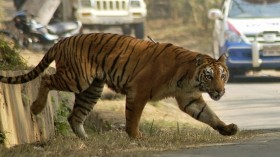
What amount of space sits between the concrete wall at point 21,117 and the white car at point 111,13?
Result: 18134mm

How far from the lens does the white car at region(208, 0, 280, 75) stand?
2120 cm

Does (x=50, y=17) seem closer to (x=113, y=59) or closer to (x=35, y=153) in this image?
(x=113, y=59)

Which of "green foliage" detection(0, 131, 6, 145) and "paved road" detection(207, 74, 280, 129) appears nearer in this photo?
"green foliage" detection(0, 131, 6, 145)

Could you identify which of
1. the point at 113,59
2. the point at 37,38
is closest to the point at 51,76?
the point at 113,59

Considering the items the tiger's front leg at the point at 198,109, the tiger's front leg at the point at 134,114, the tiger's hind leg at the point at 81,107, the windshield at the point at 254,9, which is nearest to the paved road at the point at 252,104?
the windshield at the point at 254,9

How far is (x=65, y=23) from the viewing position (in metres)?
27.3

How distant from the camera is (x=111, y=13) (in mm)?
29828

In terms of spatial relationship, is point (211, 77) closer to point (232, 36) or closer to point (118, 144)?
point (118, 144)

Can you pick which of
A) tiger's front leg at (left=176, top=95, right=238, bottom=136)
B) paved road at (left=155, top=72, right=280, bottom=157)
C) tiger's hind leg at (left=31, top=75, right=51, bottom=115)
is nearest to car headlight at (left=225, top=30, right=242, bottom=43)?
paved road at (left=155, top=72, right=280, bottom=157)

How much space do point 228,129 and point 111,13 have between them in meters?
19.4

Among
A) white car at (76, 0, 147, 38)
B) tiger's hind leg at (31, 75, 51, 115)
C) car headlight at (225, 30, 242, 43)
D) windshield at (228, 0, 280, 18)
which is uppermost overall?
tiger's hind leg at (31, 75, 51, 115)

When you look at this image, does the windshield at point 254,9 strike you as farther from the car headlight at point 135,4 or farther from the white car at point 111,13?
the car headlight at point 135,4

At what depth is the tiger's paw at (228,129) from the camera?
10.6m

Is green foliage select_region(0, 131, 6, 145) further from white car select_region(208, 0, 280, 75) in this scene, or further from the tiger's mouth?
white car select_region(208, 0, 280, 75)
